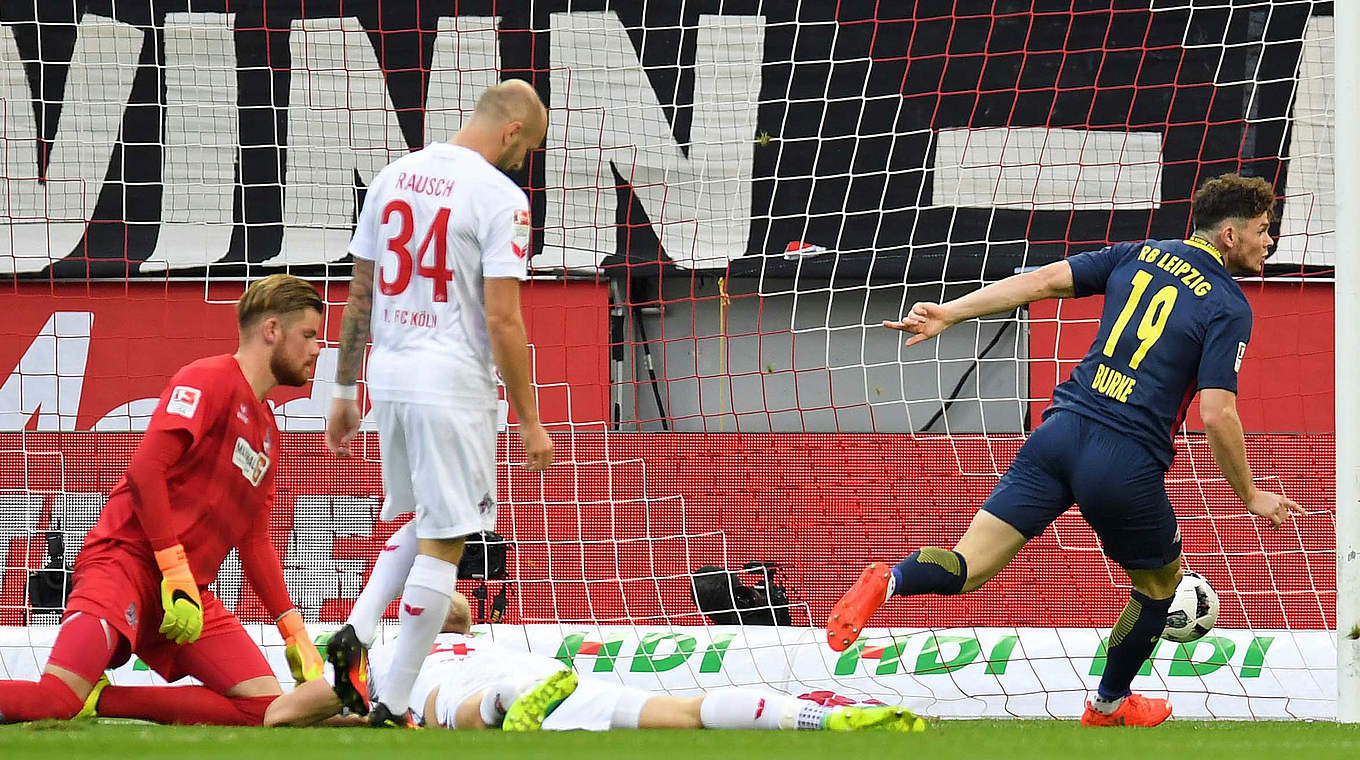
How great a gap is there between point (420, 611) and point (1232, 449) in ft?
7.97

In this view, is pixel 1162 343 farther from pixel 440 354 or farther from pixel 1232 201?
pixel 440 354

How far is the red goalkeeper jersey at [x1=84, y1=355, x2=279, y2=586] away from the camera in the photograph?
4410mm

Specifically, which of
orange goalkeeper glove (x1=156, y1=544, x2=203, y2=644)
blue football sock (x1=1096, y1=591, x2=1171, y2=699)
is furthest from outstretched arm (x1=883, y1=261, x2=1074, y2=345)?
orange goalkeeper glove (x1=156, y1=544, x2=203, y2=644)

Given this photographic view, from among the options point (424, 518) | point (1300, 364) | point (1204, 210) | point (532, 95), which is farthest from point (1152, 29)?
point (424, 518)

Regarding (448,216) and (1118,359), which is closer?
(448,216)

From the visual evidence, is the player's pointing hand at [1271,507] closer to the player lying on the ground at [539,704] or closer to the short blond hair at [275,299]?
the player lying on the ground at [539,704]

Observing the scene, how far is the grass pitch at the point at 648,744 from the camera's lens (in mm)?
3088

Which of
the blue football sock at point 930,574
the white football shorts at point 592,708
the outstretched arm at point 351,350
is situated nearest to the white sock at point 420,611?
the white football shorts at point 592,708

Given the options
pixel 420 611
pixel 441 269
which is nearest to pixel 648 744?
pixel 420 611

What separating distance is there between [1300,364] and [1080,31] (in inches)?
94.8

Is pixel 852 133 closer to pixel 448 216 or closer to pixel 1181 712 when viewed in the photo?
pixel 1181 712

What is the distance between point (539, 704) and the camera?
3.90m

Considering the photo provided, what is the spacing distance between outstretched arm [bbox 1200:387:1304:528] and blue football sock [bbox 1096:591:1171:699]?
47cm

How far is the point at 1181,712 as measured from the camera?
5922 mm
